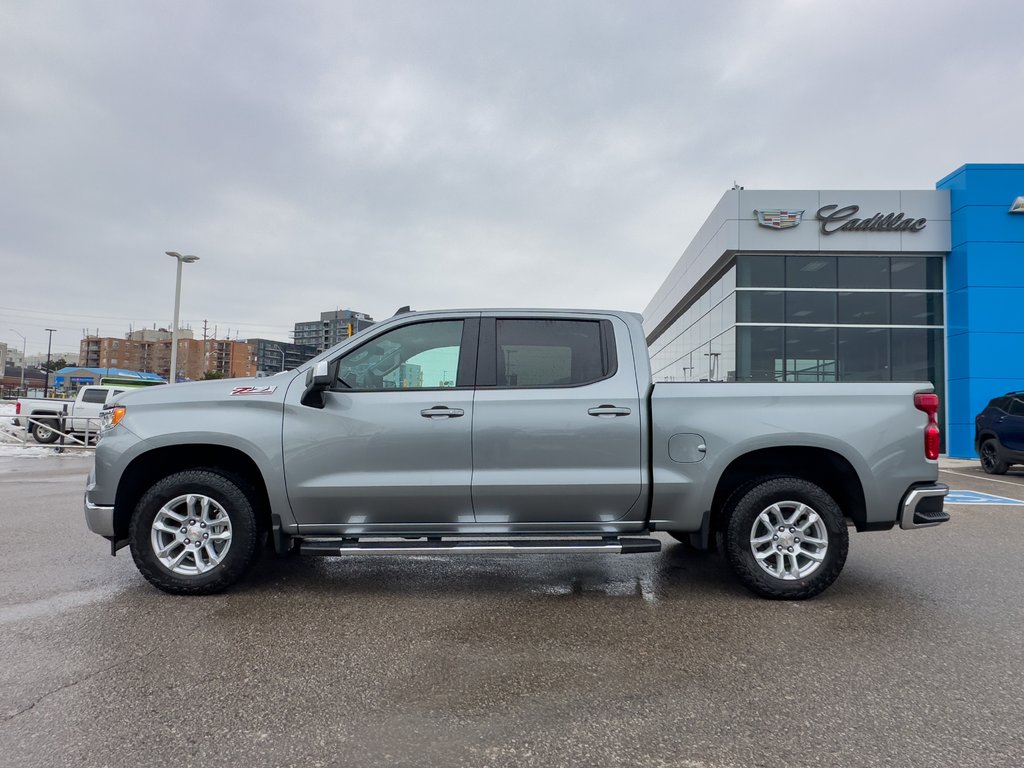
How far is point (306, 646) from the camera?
3.37 meters

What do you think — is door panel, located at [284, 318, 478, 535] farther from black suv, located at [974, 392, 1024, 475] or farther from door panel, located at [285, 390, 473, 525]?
black suv, located at [974, 392, 1024, 475]

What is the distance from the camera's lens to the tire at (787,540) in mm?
4102

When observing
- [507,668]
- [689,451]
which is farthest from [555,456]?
[507,668]

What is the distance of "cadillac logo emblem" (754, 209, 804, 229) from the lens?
1992 cm

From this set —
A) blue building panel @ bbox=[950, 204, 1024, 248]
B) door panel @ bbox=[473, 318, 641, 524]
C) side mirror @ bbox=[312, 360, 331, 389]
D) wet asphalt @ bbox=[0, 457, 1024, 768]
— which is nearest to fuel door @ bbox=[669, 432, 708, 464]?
door panel @ bbox=[473, 318, 641, 524]

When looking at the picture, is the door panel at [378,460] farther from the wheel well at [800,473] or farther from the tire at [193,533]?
the wheel well at [800,473]

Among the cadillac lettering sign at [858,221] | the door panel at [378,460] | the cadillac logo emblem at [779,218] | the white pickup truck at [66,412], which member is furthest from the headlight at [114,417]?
the cadillac lettering sign at [858,221]

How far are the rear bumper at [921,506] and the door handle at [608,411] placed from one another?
1885 millimetres

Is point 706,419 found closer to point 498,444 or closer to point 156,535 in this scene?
point 498,444

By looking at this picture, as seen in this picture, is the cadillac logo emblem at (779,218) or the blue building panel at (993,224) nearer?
the blue building panel at (993,224)

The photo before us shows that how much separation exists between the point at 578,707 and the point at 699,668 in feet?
2.46

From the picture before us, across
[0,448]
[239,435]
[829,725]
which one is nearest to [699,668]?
[829,725]

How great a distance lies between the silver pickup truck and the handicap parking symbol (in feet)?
19.9

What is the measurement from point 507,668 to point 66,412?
873 inches
